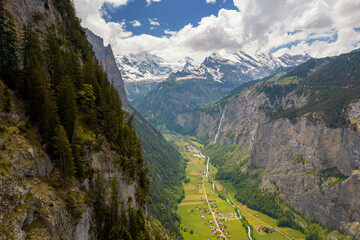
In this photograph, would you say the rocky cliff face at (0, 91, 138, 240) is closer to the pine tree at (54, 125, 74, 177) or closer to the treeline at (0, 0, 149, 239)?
the pine tree at (54, 125, 74, 177)

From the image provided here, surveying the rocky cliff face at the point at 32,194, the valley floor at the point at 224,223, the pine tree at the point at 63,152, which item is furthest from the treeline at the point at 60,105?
the valley floor at the point at 224,223

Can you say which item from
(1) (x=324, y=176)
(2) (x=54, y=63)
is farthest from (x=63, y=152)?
(1) (x=324, y=176)

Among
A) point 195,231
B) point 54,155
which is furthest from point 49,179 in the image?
point 195,231

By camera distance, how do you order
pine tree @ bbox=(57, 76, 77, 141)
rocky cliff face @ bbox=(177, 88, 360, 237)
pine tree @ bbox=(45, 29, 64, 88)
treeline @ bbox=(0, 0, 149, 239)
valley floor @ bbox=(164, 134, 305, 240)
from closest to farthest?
1. treeline @ bbox=(0, 0, 149, 239)
2. pine tree @ bbox=(57, 76, 77, 141)
3. pine tree @ bbox=(45, 29, 64, 88)
4. rocky cliff face @ bbox=(177, 88, 360, 237)
5. valley floor @ bbox=(164, 134, 305, 240)

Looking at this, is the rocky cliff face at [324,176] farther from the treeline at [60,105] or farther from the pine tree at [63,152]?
the pine tree at [63,152]

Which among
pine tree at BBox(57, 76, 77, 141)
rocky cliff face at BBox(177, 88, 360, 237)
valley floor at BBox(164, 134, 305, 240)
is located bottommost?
valley floor at BBox(164, 134, 305, 240)

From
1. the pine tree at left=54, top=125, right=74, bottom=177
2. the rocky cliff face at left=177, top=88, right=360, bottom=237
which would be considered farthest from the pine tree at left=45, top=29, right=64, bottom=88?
the rocky cliff face at left=177, top=88, right=360, bottom=237

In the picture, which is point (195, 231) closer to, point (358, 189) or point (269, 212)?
point (269, 212)

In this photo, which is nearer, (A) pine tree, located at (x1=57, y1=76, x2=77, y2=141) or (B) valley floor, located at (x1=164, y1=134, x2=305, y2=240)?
(A) pine tree, located at (x1=57, y1=76, x2=77, y2=141)
